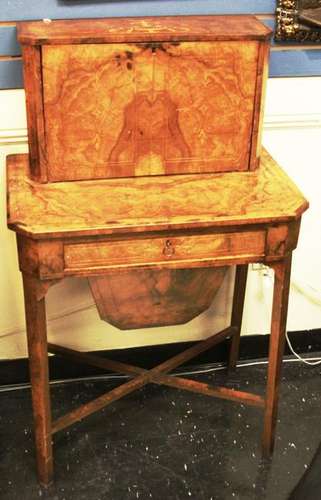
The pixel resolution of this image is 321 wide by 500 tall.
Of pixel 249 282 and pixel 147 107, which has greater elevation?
pixel 147 107

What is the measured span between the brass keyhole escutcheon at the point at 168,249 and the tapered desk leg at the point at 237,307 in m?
0.72

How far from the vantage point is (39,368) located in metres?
2.22

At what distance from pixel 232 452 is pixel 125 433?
0.40m

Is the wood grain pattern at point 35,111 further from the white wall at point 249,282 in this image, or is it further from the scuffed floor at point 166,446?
the scuffed floor at point 166,446

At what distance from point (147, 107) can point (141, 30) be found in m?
0.23

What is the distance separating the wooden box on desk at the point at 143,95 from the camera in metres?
2.07

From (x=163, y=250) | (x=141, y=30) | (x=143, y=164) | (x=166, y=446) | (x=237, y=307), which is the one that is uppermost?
(x=141, y=30)

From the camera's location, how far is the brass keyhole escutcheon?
2.03m

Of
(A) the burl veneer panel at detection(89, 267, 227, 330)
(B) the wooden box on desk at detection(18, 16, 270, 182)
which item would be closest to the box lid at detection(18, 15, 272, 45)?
(B) the wooden box on desk at detection(18, 16, 270, 182)

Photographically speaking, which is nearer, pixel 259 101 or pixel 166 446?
pixel 259 101

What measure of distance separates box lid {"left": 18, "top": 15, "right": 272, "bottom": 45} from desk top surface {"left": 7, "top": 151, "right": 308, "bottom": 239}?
42 cm

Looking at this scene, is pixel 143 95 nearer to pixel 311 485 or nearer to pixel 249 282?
pixel 249 282

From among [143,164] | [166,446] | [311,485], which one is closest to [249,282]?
A: [166,446]

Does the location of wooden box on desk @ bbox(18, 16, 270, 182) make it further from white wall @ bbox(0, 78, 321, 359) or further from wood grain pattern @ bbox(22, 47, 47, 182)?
white wall @ bbox(0, 78, 321, 359)
